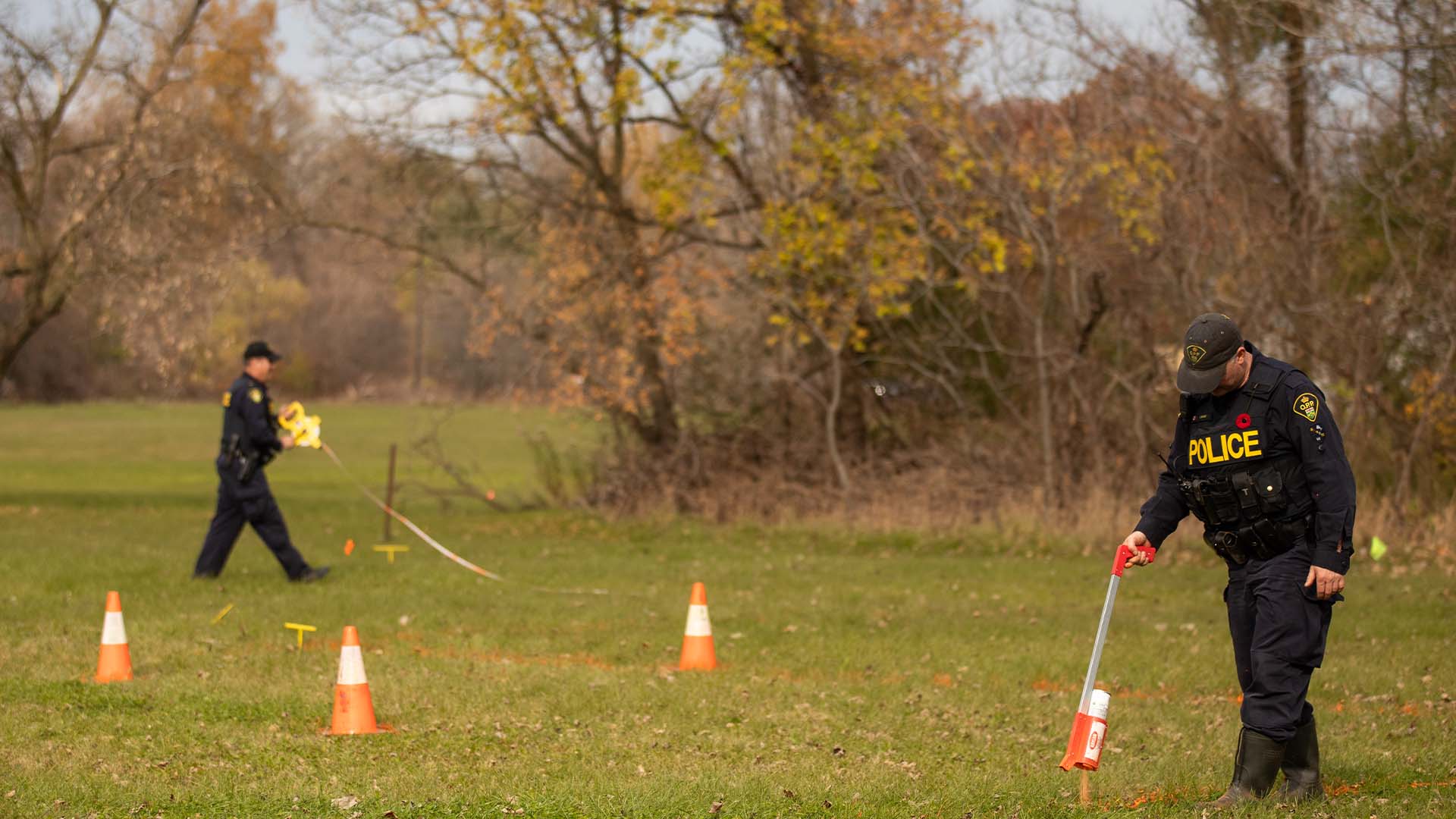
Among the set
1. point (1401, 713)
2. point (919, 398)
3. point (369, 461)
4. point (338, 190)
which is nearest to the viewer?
point (1401, 713)

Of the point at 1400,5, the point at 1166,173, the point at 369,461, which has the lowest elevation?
the point at 369,461

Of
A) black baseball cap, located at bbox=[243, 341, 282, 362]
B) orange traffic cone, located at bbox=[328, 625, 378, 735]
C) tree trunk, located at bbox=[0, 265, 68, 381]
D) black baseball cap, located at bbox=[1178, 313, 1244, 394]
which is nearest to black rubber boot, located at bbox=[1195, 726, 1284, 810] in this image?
black baseball cap, located at bbox=[1178, 313, 1244, 394]

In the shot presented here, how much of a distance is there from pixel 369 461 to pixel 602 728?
31.0 m

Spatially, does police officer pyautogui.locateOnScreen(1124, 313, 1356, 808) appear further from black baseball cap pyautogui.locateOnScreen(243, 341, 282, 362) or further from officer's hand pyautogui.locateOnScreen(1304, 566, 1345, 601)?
black baseball cap pyautogui.locateOnScreen(243, 341, 282, 362)

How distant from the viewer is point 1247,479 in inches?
227

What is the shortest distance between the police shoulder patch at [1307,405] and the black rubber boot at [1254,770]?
1.30 metres

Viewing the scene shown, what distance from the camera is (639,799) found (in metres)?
5.97

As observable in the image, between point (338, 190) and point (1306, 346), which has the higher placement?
point (338, 190)

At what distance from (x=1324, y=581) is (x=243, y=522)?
32.5 feet

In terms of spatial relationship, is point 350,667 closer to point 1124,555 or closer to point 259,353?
point 1124,555

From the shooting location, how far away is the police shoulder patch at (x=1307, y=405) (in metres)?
5.68

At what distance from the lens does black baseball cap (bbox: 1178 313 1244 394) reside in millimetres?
5730

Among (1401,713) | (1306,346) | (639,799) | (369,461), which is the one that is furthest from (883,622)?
(369,461)

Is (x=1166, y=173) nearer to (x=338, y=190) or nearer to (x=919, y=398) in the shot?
(x=919, y=398)
